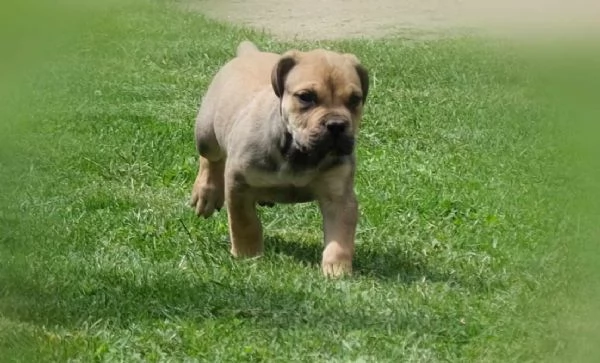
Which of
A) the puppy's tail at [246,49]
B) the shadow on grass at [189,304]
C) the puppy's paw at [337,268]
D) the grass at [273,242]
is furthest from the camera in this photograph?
the puppy's tail at [246,49]

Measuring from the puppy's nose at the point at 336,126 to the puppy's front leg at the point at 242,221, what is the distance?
64 cm

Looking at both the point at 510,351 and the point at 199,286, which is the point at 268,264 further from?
the point at 510,351

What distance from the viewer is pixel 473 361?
3875 millimetres

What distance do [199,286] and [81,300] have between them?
50 centimetres

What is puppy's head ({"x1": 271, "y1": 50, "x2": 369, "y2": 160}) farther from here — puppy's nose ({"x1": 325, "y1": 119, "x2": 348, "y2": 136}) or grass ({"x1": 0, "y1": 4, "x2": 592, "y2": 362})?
grass ({"x1": 0, "y1": 4, "x2": 592, "y2": 362})

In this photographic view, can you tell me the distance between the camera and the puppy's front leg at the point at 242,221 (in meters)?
5.55

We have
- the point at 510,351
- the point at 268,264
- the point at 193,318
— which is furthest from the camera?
the point at 268,264

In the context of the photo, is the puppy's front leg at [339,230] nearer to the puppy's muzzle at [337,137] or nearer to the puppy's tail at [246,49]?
the puppy's muzzle at [337,137]

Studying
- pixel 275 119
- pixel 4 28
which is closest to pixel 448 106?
pixel 275 119

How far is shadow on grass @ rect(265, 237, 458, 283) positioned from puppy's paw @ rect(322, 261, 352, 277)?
0.33 ft

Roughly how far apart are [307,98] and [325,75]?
0.14 metres

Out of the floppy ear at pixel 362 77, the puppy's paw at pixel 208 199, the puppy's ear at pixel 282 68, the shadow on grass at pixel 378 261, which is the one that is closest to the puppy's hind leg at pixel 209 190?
the puppy's paw at pixel 208 199

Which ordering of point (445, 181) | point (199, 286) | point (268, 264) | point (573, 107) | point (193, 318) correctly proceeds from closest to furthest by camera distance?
point (573, 107), point (193, 318), point (199, 286), point (268, 264), point (445, 181)

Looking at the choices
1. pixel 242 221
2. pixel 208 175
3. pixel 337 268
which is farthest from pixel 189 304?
pixel 208 175
